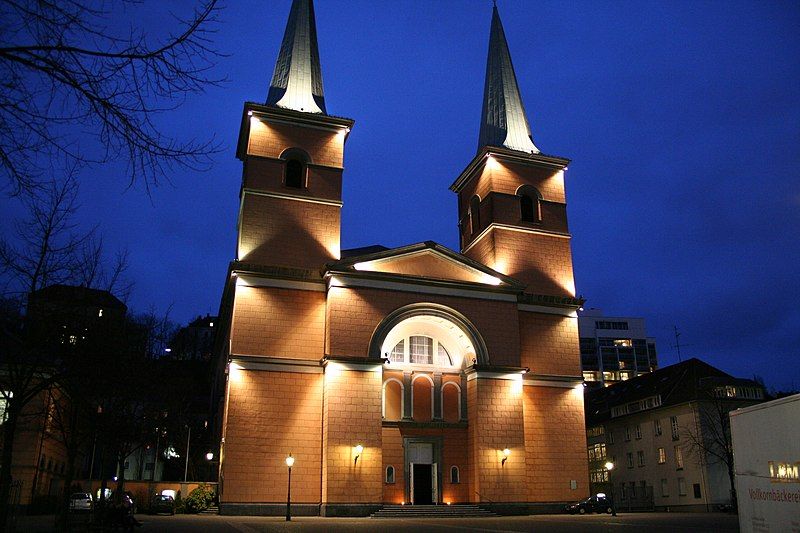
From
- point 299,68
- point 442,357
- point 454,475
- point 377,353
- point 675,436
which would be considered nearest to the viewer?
point 377,353

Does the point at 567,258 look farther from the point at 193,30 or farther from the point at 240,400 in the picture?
the point at 193,30

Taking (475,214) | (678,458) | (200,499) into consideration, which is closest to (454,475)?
(200,499)

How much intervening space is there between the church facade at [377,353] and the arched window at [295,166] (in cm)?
12

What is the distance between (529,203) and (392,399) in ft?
51.2

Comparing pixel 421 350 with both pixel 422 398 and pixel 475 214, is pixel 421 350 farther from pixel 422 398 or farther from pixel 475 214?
pixel 475 214

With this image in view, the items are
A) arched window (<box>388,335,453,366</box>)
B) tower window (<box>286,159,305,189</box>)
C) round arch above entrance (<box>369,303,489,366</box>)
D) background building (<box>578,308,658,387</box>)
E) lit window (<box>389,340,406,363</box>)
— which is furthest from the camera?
background building (<box>578,308,658,387</box>)

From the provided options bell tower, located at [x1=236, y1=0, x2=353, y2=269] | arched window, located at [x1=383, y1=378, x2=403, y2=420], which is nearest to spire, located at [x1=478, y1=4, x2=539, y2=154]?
bell tower, located at [x1=236, y1=0, x2=353, y2=269]

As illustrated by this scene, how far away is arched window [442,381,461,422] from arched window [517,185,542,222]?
11936mm

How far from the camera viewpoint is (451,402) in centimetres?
3559

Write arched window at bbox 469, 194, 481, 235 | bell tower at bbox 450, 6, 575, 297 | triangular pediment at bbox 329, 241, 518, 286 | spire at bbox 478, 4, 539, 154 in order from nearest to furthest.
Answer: triangular pediment at bbox 329, 241, 518, 286 → bell tower at bbox 450, 6, 575, 297 → arched window at bbox 469, 194, 481, 235 → spire at bbox 478, 4, 539, 154

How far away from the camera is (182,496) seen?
3697cm

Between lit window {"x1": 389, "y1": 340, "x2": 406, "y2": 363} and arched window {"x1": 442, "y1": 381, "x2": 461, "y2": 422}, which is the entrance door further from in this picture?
lit window {"x1": 389, "y1": 340, "x2": 406, "y2": 363}

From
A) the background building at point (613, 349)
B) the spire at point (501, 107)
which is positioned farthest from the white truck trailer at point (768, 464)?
the background building at point (613, 349)

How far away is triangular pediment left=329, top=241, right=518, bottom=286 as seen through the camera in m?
34.7
